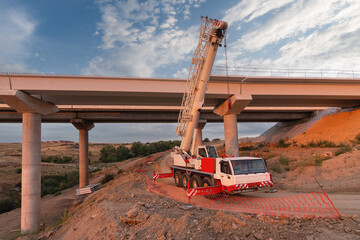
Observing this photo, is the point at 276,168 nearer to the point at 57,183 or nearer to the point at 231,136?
→ the point at 231,136

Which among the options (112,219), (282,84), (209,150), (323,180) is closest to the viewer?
(112,219)

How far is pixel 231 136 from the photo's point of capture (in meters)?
23.0

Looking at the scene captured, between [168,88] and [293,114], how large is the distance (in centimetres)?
2840

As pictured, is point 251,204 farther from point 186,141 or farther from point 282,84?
point 282,84

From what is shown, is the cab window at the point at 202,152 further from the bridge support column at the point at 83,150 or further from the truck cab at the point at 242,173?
the bridge support column at the point at 83,150

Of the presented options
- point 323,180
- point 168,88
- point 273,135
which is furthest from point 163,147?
point 323,180

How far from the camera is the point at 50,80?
17.5m

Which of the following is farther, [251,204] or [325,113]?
[325,113]

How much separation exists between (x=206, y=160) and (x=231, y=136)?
11247mm

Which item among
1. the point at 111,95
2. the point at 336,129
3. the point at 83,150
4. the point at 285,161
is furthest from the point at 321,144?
the point at 83,150

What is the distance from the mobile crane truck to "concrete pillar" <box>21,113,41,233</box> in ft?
35.8

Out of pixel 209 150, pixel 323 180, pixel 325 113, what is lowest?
pixel 323 180

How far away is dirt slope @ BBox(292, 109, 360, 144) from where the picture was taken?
91.5 ft

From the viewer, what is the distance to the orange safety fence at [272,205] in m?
8.23
